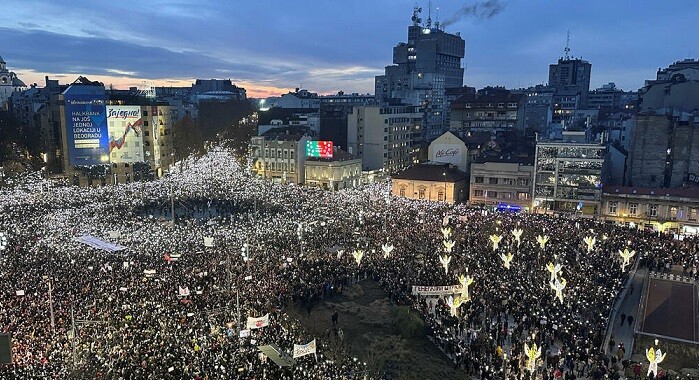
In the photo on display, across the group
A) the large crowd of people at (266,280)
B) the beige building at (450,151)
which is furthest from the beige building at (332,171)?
the large crowd of people at (266,280)

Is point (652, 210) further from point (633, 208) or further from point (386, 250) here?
point (386, 250)

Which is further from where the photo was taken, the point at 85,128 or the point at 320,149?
the point at 320,149

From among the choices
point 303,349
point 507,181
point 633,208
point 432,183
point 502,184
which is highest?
point 507,181

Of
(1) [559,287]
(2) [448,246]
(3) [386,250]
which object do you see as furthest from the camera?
(2) [448,246]

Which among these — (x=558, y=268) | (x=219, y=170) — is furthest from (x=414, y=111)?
(x=558, y=268)

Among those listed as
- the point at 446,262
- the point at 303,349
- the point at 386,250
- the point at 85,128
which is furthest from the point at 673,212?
the point at 85,128

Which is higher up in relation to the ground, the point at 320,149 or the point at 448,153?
the point at 320,149

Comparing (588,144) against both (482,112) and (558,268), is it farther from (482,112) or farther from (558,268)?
(482,112)
